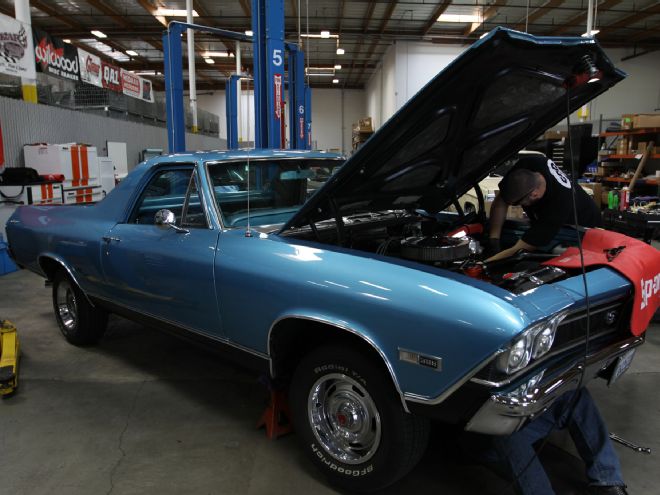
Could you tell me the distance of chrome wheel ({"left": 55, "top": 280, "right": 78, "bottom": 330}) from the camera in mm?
3941

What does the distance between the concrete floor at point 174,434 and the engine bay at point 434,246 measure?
91 centimetres

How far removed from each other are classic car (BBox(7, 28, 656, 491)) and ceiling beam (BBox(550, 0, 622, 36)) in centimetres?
1485

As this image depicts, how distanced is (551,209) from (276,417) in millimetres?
1917

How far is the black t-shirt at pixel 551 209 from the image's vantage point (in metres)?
2.77

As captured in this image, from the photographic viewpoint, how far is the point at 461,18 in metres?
16.7

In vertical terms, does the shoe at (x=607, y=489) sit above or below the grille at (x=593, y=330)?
below

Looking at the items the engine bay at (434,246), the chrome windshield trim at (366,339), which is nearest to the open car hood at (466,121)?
the engine bay at (434,246)

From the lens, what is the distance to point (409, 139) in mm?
2344

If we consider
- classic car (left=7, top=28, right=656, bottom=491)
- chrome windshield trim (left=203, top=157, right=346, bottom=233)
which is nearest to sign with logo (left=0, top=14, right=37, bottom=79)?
classic car (left=7, top=28, right=656, bottom=491)

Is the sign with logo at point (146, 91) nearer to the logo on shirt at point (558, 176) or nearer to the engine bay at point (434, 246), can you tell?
the engine bay at point (434, 246)

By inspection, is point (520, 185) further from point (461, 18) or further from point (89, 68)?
point (461, 18)

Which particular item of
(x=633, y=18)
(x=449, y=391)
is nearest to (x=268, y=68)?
(x=449, y=391)

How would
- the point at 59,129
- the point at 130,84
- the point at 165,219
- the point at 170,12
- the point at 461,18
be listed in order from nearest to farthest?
the point at 165,219, the point at 59,129, the point at 130,84, the point at 170,12, the point at 461,18

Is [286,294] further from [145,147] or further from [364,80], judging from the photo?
[364,80]
